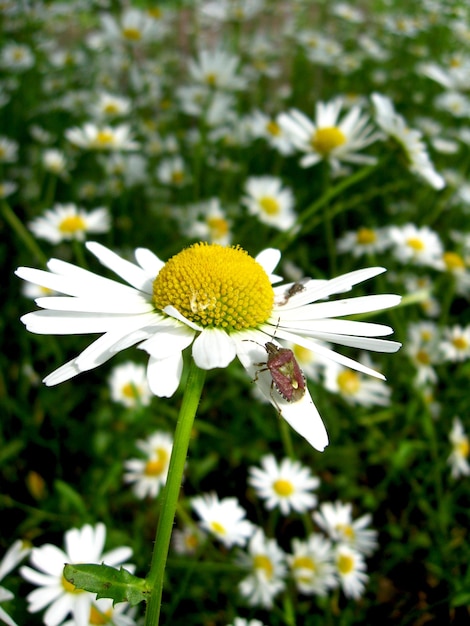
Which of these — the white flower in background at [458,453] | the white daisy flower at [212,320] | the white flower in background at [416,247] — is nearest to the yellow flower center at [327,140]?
the white flower in background at [416,247]

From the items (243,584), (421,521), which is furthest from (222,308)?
(421,521)

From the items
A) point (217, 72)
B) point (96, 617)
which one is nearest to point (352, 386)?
point (96, 617)

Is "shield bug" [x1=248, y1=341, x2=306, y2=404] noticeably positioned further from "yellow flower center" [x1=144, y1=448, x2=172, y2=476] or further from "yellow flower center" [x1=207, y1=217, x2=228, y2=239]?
"yellow flower center" [x1=207, y1=217, x2=228, y2=239]

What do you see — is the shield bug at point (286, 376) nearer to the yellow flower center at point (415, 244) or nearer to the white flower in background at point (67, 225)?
the white flower in background at point (67, 225)

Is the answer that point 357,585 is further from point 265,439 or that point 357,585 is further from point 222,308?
point 222,308

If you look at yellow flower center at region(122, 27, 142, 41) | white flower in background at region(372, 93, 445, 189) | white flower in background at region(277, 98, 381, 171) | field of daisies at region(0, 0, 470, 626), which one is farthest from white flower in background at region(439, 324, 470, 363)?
yellow flower center at region(122, 27, 142, 41)

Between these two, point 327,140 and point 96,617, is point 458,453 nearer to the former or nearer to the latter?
point 327,140
